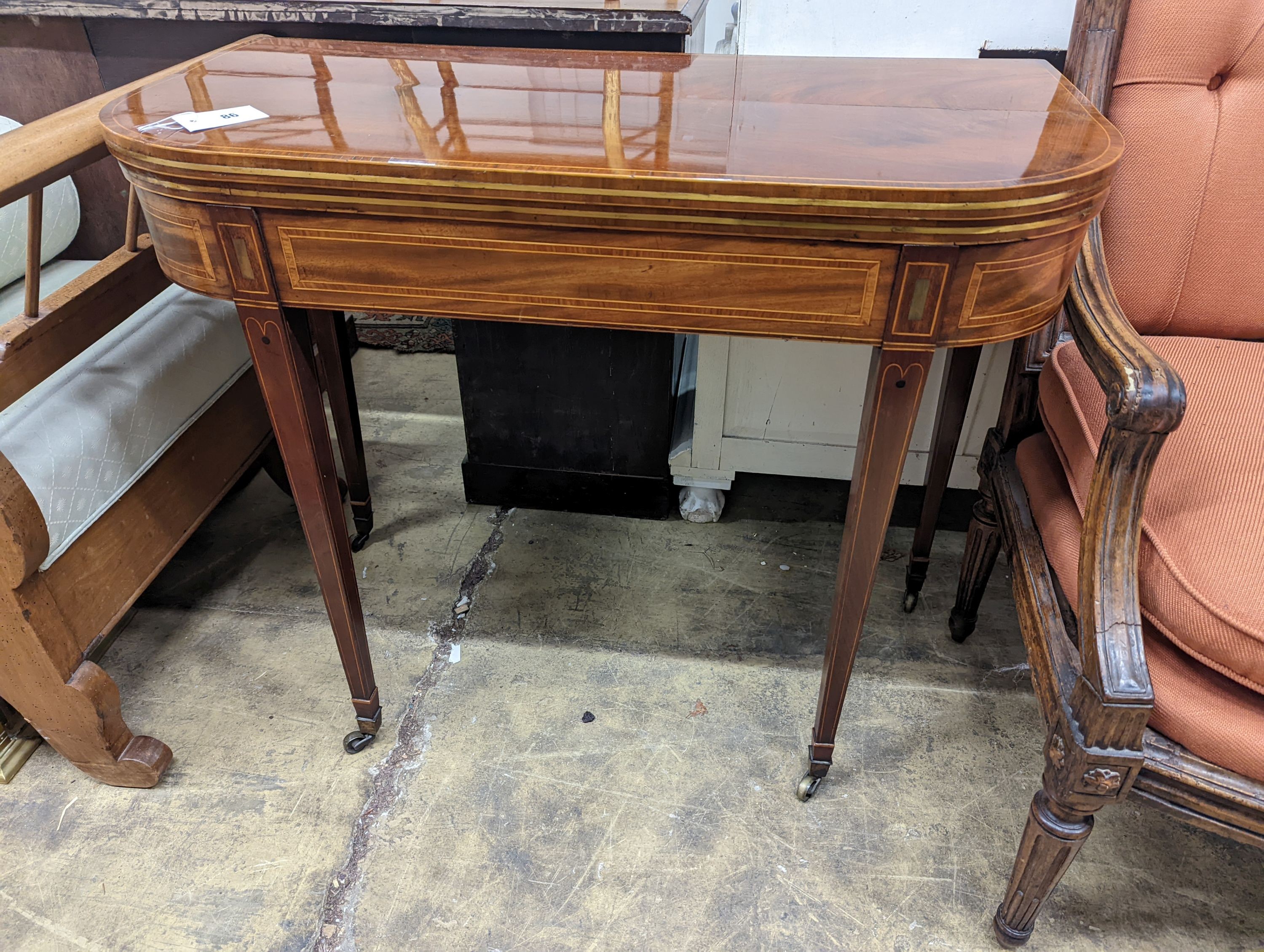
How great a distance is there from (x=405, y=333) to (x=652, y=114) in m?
1.72

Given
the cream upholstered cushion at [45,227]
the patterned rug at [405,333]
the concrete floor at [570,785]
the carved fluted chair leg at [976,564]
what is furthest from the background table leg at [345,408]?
the carved fluted chair leg at [976,564]

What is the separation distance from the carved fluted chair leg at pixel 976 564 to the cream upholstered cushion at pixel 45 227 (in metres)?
1.61

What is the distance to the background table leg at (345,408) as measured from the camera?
1563 millimetres

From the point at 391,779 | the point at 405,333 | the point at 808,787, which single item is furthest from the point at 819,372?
the point at 405,333

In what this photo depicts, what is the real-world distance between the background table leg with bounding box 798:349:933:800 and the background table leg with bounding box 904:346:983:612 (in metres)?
0.41

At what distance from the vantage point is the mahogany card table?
793 mm

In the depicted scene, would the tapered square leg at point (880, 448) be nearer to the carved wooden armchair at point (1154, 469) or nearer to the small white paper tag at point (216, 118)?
the carved wooden armchair at point (1154, 469)

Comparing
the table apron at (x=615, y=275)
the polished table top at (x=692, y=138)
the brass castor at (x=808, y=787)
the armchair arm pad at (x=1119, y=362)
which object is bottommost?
the brass castor at (x=808, y=787)

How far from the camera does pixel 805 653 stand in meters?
1.51

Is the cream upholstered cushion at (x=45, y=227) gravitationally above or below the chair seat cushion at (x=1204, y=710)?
above

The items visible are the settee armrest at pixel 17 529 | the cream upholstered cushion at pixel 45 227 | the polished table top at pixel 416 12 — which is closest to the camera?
the settee armrest at pixel 17 529

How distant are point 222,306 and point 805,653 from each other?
126 centimetres

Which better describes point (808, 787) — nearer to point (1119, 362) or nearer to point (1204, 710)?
point (1204, 710)

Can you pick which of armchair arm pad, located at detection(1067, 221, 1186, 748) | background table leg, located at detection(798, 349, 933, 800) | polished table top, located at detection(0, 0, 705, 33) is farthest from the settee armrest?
armchair arm pad, located at detection(1067, 221, 1186, 748)
